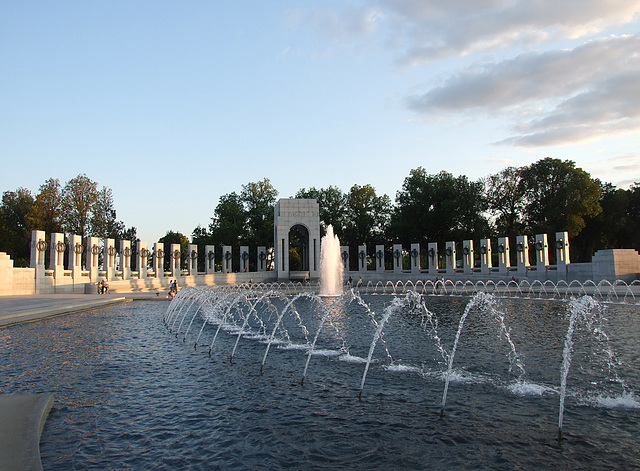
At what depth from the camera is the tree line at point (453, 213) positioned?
163 feet

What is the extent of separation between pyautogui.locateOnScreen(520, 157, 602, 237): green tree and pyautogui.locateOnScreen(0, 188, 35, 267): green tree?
5359 centimetres

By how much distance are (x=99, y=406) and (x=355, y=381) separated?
4425 mm

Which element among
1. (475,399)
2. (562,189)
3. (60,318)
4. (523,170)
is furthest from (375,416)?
(523,170)

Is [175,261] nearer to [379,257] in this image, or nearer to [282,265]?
[282,265]

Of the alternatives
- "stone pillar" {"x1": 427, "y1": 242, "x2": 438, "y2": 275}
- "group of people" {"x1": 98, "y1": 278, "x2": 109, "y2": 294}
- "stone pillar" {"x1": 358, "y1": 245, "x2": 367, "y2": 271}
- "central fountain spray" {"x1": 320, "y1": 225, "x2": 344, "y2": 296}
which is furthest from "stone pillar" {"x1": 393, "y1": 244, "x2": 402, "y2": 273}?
"group of people" {"x1": 98, "y1": 278, "x2": 109, "y2": 294}

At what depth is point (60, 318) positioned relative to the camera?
63.5 feet

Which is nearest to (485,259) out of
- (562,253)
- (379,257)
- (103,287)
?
(562,253)

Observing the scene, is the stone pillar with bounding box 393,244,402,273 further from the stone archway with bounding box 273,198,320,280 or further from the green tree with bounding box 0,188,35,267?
the green tree with bounding box 0,188,35,267

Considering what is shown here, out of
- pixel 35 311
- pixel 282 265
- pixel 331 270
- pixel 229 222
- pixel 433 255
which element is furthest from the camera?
pixel 229 222

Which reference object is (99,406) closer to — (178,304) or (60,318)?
(60,318)

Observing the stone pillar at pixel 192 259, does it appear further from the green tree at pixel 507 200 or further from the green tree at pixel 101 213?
the green tree at pixel 507 200

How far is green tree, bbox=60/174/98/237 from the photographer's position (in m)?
51.9

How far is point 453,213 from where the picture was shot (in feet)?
178

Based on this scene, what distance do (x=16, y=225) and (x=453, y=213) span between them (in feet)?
170
